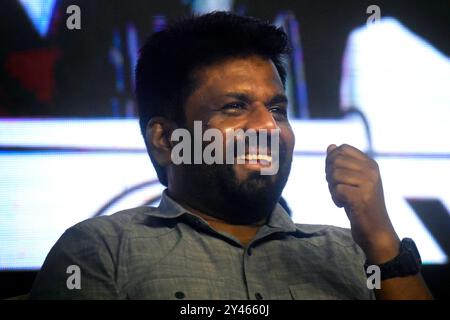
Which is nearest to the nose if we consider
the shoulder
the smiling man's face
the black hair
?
the smiling man's face

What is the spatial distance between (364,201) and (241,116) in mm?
335

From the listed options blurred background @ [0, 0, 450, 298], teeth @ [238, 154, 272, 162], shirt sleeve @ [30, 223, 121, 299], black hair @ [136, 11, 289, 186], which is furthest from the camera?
blurred background @ [0, 0, 450, 298]

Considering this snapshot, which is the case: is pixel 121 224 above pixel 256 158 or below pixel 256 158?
below

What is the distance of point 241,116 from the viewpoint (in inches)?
60.2

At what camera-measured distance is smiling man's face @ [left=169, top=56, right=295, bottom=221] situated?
1508 mm

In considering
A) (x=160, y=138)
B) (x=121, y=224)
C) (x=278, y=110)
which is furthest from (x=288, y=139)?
(x=121, y=224)

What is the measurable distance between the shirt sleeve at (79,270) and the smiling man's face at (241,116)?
0.93 ft

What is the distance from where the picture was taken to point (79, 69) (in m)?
1.84

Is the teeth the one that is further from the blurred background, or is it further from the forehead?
the blurred background

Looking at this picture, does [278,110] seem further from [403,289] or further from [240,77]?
[403,289]

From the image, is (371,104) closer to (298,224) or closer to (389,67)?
(389,67)

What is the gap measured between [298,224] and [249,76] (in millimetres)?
402

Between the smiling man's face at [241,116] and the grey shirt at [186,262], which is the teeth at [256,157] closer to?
the smiling man's face at [241,116]

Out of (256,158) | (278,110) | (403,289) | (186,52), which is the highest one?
(186,52)
